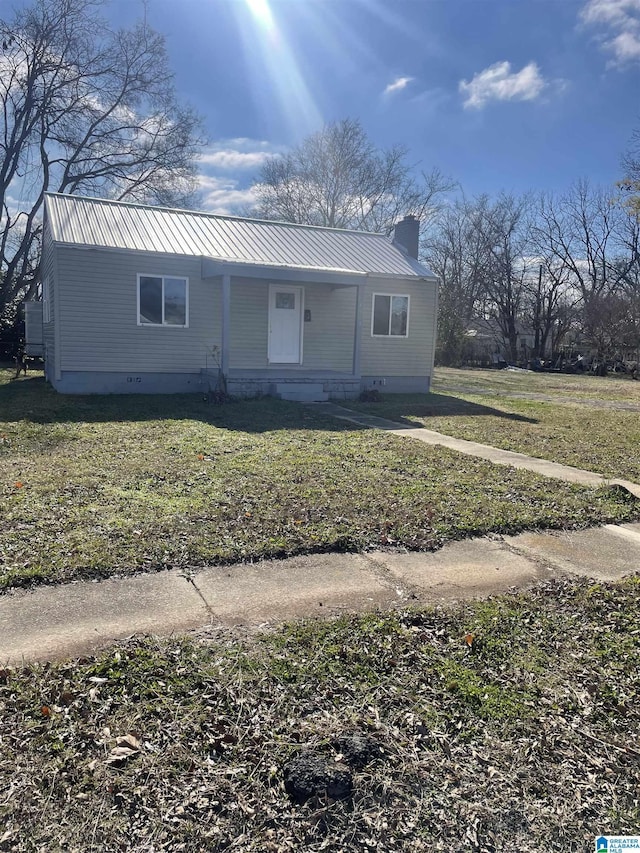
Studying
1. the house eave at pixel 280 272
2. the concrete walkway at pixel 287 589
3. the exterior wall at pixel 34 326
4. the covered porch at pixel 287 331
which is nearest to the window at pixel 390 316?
the covered porch at pixel 287 331

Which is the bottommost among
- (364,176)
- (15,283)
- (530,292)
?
(15,283)

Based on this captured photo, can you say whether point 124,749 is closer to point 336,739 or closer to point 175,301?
point 336,739

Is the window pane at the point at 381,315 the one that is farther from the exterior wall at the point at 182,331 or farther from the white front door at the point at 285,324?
the white front door at the point at 285,324

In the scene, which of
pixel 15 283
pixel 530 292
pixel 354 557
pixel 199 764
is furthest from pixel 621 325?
pixel 199 764

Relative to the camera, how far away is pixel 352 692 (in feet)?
8.26

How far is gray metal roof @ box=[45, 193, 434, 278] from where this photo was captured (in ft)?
42.2

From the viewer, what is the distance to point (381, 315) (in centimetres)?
1527

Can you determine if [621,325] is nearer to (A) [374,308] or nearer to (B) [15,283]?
(A) [374,308]

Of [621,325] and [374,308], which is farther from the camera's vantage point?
[621,325]

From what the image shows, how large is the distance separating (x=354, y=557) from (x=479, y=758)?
6.46 ft

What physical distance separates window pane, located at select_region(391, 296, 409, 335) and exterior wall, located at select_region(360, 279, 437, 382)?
14cm

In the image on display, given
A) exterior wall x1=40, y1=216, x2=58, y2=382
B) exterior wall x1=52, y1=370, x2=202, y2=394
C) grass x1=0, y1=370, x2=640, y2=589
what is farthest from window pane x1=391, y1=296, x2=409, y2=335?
exterior wall x1=40, y1=216, x2=58, y2=382

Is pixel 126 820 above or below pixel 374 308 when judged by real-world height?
below

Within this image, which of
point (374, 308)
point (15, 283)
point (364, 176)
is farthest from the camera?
point (364, 176)
